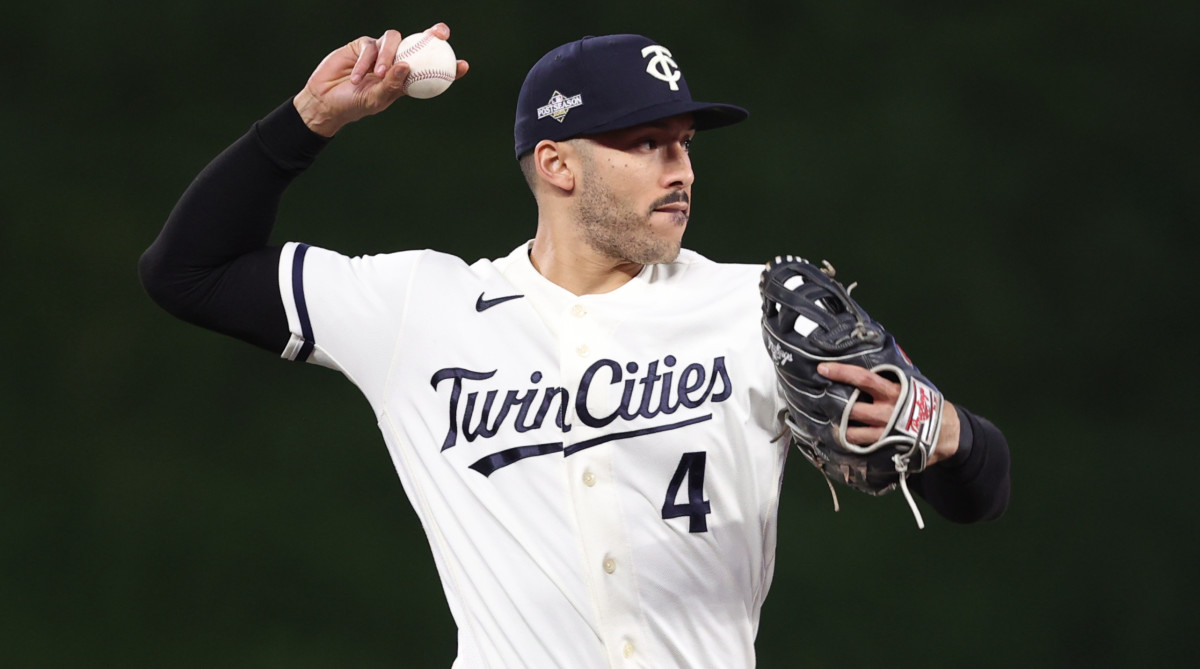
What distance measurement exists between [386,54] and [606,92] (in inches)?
15.9

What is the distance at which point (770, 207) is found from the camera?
4.77m

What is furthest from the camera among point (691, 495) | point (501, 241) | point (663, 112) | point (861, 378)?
point (501, 241)

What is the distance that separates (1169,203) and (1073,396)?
785 millimetres

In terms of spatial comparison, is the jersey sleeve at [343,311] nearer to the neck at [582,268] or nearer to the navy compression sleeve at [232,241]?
the navy compression sleeve at [232,241]

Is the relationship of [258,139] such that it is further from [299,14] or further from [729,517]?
[299,14]

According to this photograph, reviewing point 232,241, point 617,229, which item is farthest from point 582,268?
point 232,241

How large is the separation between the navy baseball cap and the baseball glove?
0.51m

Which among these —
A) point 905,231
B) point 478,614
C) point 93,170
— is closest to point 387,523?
point 93,170

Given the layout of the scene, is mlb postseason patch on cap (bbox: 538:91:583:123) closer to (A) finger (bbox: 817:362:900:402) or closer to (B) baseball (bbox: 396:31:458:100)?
(B) baseball (bbox: 396:31:458:100)

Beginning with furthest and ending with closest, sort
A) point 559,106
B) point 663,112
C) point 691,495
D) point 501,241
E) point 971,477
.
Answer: point 501,241, point 559,106, point 663,112, point 691,495, point 971,477

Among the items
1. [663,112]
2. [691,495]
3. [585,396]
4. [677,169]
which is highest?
[663,112]

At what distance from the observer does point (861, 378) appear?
6.13 ft

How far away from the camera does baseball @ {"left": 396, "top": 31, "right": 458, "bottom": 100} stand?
2.30 metres

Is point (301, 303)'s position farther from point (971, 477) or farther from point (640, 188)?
point (971, 477)
